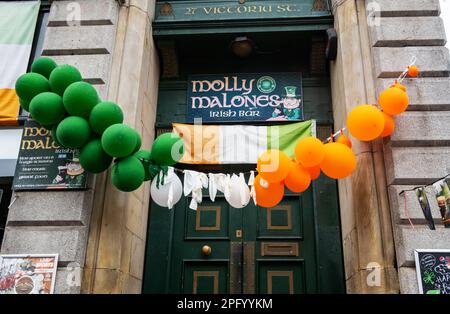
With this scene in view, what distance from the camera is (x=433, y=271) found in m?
5.88

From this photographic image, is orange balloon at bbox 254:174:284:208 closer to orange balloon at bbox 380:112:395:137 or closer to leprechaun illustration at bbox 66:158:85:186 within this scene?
orange balloon at bbox 380:112:395:137

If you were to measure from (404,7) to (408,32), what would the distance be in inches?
21.7

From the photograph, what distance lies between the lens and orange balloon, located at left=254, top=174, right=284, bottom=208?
20.1ft

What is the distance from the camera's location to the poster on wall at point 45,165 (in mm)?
6719

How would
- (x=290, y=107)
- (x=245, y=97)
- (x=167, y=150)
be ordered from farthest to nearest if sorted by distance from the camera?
(x=245, y=97), (x=290, y=107), (x=167, y=150)

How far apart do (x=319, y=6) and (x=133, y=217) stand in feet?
17.8

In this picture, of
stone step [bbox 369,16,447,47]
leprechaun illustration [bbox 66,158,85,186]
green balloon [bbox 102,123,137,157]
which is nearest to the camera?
green balloon [bbox 102,123,137,157]

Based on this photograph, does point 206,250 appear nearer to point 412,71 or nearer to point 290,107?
point 290,107

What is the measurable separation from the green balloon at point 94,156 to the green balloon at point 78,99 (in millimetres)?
463

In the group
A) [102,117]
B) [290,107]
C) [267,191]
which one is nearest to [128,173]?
[102,117]

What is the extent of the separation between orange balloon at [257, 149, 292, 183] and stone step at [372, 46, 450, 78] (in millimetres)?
2585

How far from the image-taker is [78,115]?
19.9ft

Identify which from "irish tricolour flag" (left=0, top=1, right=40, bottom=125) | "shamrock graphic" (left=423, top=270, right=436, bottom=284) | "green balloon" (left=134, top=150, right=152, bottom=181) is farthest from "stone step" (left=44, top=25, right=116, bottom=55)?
"shamrock graphic" (left=423, top=270, right=436, bottom=284)
